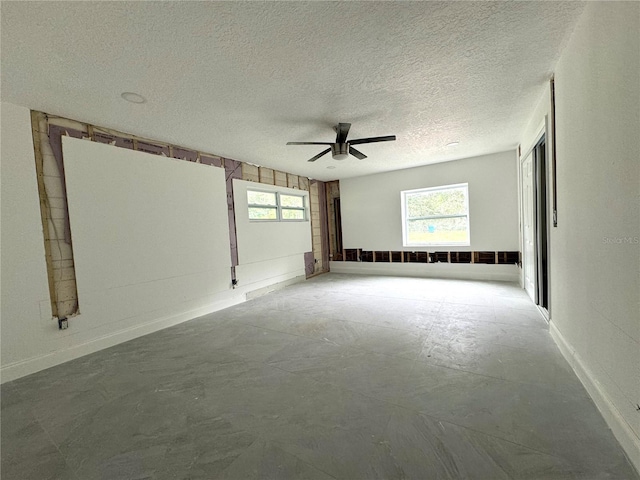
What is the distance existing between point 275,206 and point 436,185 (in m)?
3.66

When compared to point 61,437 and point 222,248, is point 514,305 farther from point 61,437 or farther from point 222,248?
point 61,437

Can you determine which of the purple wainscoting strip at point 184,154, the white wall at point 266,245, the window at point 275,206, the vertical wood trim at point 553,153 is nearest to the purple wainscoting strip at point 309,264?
the white wall at point 266,245

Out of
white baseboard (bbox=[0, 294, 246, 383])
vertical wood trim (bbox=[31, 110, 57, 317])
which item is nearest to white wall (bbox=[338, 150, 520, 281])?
white baseboard (bbox=[0, 294, 246, 383])

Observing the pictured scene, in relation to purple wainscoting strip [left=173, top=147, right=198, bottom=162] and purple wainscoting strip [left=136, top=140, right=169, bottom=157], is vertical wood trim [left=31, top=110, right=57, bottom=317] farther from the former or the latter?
purple wainscoting strip [left=173, top=147, right=198, bottom=162]

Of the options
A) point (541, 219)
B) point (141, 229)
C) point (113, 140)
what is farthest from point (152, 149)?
point (541, 219)

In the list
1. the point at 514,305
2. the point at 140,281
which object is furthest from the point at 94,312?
the point at 514,305

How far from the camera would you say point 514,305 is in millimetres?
3756

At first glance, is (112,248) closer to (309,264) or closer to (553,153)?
(309,264)

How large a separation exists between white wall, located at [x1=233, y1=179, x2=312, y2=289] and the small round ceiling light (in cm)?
228

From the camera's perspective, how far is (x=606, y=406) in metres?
1.58

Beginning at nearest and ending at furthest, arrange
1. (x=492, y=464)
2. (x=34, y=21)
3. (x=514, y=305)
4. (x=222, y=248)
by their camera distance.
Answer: (x=492, y=464) → (x=34, y=21) → (x=514, y=305) → (x=222, y=248)

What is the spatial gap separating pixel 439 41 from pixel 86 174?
12.4 feet

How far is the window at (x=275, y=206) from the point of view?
534cm

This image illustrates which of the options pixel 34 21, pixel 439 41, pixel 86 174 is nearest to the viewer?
pixel 34 21
